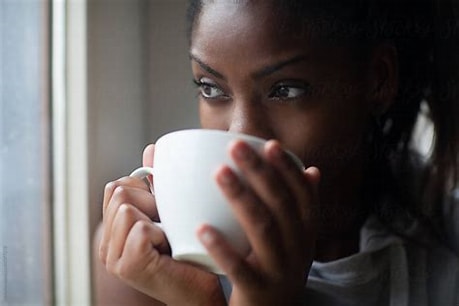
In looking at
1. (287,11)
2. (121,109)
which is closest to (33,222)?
(121,109)

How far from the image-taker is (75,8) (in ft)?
1.16

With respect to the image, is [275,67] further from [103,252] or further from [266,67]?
[103,252]

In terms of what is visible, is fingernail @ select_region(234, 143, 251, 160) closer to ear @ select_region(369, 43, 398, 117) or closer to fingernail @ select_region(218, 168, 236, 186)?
fingernail @ select_region(218, 168, 236, 186)

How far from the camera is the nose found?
306 millimetres

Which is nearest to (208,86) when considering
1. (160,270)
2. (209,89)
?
(209,89)

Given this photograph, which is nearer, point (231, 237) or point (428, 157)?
point (231, 237)

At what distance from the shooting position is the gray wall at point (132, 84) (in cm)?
35

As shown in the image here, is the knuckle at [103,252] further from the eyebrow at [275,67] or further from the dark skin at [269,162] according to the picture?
the eyebrow at [275,67]

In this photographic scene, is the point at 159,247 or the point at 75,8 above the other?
the point at 75,8

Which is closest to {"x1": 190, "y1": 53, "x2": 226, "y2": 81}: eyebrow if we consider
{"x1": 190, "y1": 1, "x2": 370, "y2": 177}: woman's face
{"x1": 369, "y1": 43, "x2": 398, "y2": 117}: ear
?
→ {"x1": 190, "y1": 1, "x2": 370, "y2": 177}: woman's face

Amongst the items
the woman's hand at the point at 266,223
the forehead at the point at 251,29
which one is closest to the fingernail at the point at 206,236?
the woman's hand at the point at 266,223

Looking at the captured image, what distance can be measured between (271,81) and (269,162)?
0.07 m

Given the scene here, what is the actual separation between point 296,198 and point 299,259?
0.11 feet

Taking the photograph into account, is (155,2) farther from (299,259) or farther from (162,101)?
(299,259)
